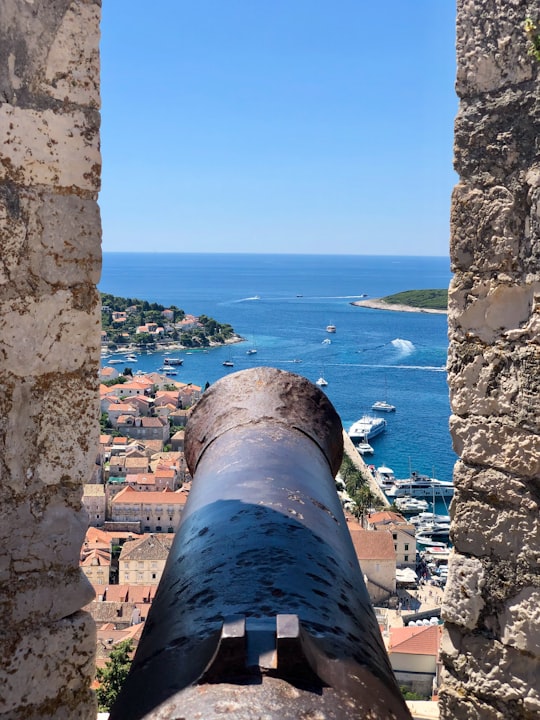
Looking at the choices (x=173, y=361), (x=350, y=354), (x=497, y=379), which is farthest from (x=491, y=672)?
(x=350, y=354)

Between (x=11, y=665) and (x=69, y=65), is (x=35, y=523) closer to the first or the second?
(x=11, y=665)

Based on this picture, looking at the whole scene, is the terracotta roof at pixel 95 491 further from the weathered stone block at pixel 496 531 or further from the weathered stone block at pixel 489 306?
the weathered stone block at pixel 489 306

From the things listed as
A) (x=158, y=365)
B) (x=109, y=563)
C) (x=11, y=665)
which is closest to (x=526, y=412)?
(x=11, y=665)

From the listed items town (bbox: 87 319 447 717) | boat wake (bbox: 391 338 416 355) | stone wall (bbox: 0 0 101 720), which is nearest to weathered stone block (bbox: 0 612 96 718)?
stone wall (bbox: 0 0 101 720)

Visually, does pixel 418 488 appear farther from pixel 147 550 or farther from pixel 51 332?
pixel 51 332

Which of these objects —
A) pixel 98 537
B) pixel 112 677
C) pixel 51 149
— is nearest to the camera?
pixel 51 149

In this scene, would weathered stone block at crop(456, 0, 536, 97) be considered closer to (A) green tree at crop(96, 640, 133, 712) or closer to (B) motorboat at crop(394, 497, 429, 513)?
(A) green tree at crop(96, 640, 133, 712)
